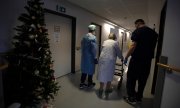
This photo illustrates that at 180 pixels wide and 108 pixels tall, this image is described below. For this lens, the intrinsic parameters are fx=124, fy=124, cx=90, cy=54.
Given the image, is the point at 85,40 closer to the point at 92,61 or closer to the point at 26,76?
the point at 92,61

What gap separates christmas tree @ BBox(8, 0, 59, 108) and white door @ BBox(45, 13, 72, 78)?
1.21m

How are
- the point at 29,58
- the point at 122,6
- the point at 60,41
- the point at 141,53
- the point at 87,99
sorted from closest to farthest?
the point at 29,58, the point at 141,53, the point at 87,99, the point at 60,41, the point at 122,6

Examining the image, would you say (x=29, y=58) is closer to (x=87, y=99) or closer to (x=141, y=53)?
Result: (x=87, y=99)

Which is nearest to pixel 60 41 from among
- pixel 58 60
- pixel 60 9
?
pixel 58 60

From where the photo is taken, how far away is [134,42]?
2.34m

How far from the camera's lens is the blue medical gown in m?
2.84

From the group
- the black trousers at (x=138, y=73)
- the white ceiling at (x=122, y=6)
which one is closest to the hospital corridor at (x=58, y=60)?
the black trousers at (x=138, y=73)

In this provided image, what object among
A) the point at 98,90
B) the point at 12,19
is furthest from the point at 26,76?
the point at 98,90

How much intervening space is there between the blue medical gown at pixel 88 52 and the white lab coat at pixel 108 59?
0.28 metres

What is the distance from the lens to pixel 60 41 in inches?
140

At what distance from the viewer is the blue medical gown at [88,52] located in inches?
112

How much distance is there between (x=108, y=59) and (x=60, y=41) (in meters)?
1.63

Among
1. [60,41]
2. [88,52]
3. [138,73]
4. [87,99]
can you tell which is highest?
[60,41]

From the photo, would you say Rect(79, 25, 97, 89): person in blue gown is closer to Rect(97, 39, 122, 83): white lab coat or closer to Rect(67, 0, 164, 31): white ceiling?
Rect(97, 39, 122, 83): white lab coat
